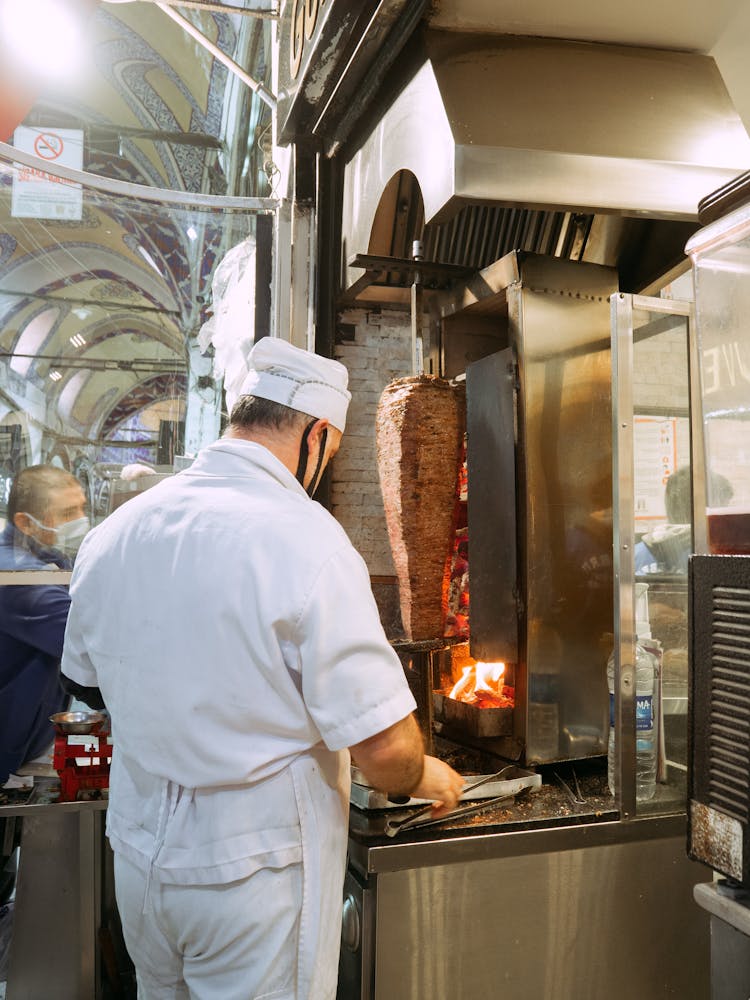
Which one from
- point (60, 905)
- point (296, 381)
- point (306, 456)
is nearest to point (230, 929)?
point (306, 456)

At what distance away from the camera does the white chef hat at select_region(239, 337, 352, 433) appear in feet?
7.02

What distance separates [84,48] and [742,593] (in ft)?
28.4

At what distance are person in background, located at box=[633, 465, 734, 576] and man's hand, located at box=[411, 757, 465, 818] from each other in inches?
35.7

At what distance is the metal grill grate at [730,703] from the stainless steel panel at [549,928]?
105 centimetres

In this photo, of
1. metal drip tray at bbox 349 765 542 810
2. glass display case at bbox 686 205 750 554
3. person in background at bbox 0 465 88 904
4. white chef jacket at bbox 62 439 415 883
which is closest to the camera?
glass display case at bbox 686 205 750 554

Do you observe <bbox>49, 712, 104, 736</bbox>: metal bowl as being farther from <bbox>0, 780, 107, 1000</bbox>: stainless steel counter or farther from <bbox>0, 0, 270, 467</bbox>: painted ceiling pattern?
<bbox>0, 0, 270, 467</bbox>: painted ceiling pattern

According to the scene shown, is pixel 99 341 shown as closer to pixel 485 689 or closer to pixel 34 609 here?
pixel 34 609

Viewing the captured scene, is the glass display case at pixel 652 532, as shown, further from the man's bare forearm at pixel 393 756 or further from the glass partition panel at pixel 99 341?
the glass partition panel at pixel 99 341

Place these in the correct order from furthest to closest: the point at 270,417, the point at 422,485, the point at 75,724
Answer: the point at 75,724 → the point at 422,485 → the point at 270,417

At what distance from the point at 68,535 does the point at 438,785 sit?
7.63ft

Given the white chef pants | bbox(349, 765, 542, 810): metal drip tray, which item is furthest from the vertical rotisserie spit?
the white chef pants

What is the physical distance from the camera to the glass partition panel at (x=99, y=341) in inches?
143

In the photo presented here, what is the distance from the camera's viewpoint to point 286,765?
1.85 m

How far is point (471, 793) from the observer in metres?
2.40
